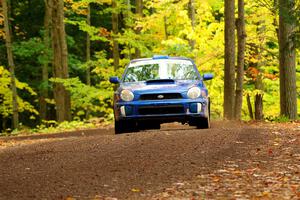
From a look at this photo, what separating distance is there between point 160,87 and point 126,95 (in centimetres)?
71

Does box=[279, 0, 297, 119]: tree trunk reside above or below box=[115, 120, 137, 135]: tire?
above

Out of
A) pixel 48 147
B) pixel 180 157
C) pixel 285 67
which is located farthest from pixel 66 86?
pixel 180 157

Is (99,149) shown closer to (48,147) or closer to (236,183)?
(48,147)

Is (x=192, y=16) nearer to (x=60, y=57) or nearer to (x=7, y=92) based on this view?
(x=60, y=57)

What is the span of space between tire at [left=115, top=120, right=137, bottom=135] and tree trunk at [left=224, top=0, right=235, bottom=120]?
7.14 meters

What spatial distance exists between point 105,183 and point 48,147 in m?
4.02

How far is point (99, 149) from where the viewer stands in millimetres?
10641

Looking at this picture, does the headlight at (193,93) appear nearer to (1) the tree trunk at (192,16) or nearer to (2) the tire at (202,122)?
(2) the tire at (202,122)

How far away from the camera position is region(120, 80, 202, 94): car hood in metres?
13.5

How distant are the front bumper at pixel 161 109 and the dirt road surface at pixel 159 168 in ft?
4.63

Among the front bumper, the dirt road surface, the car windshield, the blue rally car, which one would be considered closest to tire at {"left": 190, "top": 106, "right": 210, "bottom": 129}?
the blue rally car

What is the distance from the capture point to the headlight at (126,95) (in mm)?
13469

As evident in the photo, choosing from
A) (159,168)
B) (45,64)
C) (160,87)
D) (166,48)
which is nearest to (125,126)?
(160,87)

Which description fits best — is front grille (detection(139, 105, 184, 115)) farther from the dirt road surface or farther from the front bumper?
the dirt road surface
